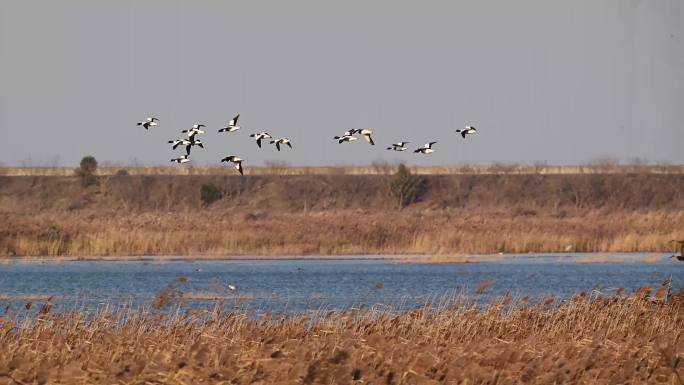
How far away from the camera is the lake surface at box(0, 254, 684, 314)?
107ft

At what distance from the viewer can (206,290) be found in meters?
36.4

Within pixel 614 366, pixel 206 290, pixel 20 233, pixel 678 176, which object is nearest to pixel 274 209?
pixel 678 176

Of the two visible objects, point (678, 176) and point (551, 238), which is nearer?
point (551, 238)

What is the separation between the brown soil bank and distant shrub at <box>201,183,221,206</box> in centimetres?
8

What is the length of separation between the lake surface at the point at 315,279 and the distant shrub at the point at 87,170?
136ft

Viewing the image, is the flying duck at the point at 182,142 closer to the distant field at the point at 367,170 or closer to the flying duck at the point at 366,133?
the flying duck at the point at 366,133

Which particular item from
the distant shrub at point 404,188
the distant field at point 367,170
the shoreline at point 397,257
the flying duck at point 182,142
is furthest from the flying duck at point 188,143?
the distant field at point 367,170

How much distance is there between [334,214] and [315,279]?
96.5ft

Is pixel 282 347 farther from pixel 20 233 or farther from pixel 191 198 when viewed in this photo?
pixel 191 198

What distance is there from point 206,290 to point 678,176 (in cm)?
6146

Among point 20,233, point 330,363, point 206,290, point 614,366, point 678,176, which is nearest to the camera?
point 330,363

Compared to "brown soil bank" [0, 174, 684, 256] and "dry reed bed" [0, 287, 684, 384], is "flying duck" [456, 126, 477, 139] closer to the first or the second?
"dry reed bed" [0, 287, 684, 384]

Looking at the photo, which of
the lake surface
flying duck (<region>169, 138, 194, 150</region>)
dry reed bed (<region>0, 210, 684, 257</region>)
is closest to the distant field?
dry reed bed (<region>0, 210, 684, 257</region>)

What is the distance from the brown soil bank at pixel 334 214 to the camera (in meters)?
52.4
